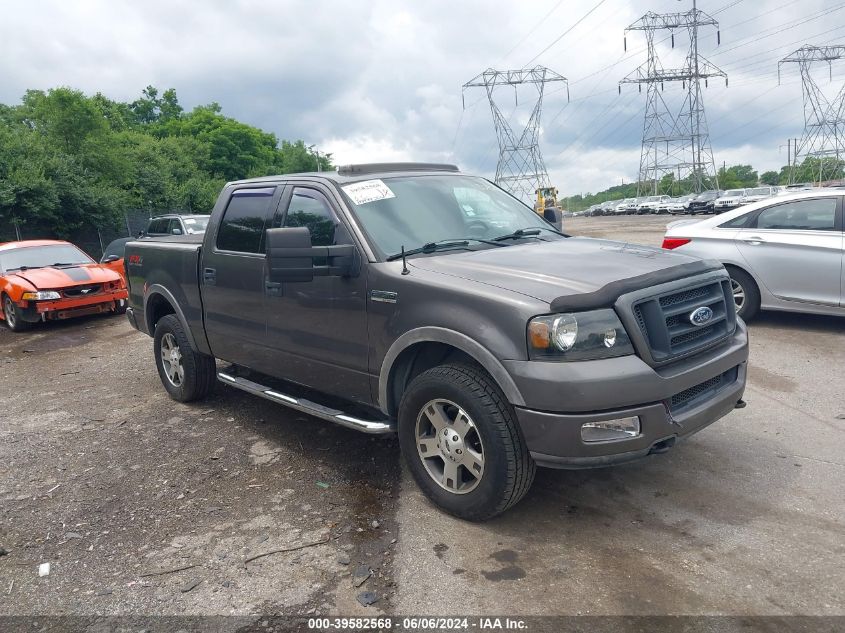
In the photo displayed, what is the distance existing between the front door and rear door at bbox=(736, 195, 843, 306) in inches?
216

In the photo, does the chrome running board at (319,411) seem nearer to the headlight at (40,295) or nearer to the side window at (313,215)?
the side window at (313,215)

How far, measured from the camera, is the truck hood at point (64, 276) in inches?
426

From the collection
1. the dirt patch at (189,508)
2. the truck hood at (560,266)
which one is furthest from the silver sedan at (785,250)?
the dirt patch at (189,508)

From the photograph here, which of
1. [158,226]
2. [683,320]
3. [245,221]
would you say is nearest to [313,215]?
[245,221]

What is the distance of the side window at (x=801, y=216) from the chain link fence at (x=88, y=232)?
19.8 m

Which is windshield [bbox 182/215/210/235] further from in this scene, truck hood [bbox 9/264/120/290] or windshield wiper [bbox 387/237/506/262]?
windshield wiper [bbox 387/237/506/262]

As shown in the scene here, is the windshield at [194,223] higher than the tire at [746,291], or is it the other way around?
the windshield at [194,223]

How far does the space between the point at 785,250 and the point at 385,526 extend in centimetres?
600

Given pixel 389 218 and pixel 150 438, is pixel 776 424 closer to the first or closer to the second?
pixel 389 218

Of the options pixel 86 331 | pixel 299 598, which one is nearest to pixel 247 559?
pixel 299 598

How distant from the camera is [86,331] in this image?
35.4 feet

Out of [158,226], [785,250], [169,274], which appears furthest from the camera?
[158,226]

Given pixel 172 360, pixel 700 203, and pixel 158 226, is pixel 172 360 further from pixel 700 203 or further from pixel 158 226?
pixel 700 203

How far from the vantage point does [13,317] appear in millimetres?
10992
